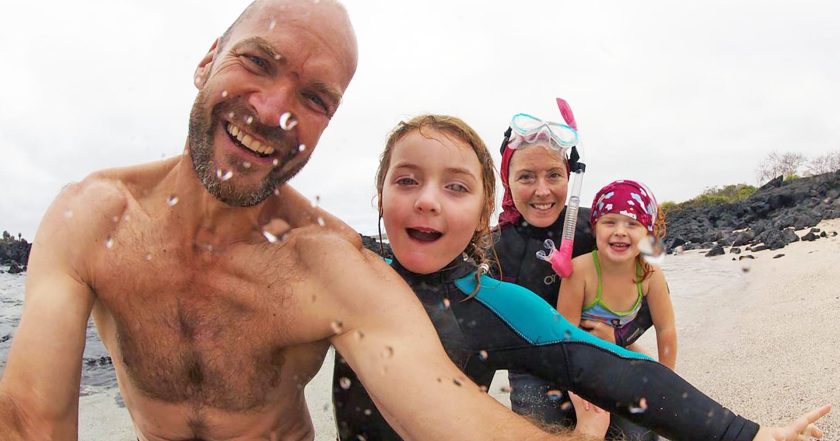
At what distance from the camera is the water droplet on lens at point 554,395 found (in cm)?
373

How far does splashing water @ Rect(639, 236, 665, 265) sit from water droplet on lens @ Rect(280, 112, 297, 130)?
2.50 m

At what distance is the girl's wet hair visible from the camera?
2818 mm

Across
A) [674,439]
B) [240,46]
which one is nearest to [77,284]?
[240,46]

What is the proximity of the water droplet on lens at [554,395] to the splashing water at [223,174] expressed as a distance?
2.54 m

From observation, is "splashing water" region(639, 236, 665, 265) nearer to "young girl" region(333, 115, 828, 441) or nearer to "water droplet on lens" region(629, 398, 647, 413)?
"young girl" region(333, 115, 828, 441)

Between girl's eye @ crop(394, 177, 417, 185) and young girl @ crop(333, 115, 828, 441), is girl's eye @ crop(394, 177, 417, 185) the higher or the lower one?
the higher one

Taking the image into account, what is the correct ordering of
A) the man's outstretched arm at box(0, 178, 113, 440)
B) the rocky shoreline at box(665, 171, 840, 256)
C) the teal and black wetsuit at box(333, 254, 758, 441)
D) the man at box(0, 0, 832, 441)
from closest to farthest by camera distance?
the man's outstretched arm at box(0, 178, 113, 440), the man at box(0, 0, 832, 441), the teal and black wetsuit at box(333, 254, 758, 441), the rocky shoreline at box(665, 171, 840, 256)

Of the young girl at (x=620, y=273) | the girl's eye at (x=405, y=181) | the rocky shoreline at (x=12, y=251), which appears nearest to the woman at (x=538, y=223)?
the young girl at (x=620, y=273)

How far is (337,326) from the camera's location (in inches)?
89.7

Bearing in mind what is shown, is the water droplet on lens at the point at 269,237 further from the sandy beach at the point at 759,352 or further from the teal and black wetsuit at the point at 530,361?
the sandy beach at the point at 759,352

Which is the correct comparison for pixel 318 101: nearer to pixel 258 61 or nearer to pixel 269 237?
pixel 258 61

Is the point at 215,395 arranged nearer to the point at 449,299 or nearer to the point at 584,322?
the point at 449,299

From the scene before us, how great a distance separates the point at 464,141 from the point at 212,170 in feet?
3.93

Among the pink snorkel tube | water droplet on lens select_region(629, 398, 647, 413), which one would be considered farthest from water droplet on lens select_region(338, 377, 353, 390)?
the pink snorkel tube
